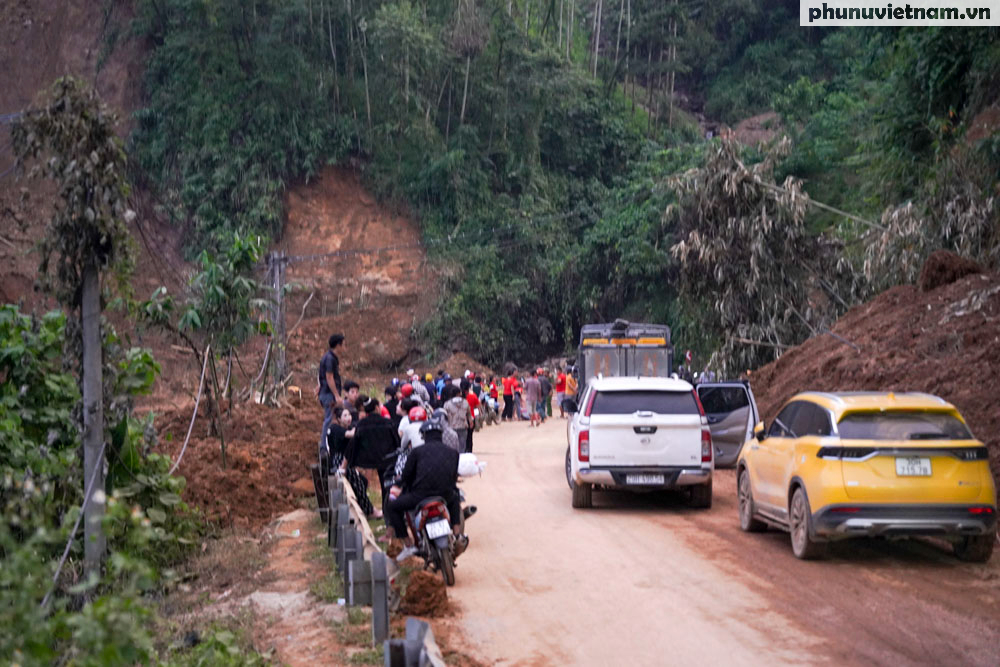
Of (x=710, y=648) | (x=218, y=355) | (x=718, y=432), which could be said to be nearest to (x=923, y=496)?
(x=710, y=648)

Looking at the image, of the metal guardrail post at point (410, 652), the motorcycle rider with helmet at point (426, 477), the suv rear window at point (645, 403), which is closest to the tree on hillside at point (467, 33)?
the suv rear window at point (645, 403)

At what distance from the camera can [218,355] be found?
1952cm

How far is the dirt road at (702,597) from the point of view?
7.86 metres

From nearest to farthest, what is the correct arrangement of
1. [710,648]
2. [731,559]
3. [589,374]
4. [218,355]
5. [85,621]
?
[85,621] < [710,648] < [731,559] < [218,355] < [589,374]


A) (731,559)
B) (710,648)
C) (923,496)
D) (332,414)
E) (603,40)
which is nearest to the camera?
(710,648)

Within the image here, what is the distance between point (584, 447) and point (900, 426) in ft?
17.0

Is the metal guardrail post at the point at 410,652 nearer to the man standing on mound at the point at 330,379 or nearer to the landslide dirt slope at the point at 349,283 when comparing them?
the man standing on mound at the point at 330,379

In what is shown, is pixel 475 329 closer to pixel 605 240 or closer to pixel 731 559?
pixel 605 240

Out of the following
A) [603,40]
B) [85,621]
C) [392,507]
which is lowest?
[392,507]

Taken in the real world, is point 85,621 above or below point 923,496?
above

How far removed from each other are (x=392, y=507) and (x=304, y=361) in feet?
117

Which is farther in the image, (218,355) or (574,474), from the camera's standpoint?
(218,355)

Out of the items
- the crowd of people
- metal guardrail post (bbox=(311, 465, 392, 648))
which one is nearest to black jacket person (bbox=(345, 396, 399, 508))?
the crowd of people

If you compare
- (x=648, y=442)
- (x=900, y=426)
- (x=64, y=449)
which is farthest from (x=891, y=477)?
(x=64, y=449)
